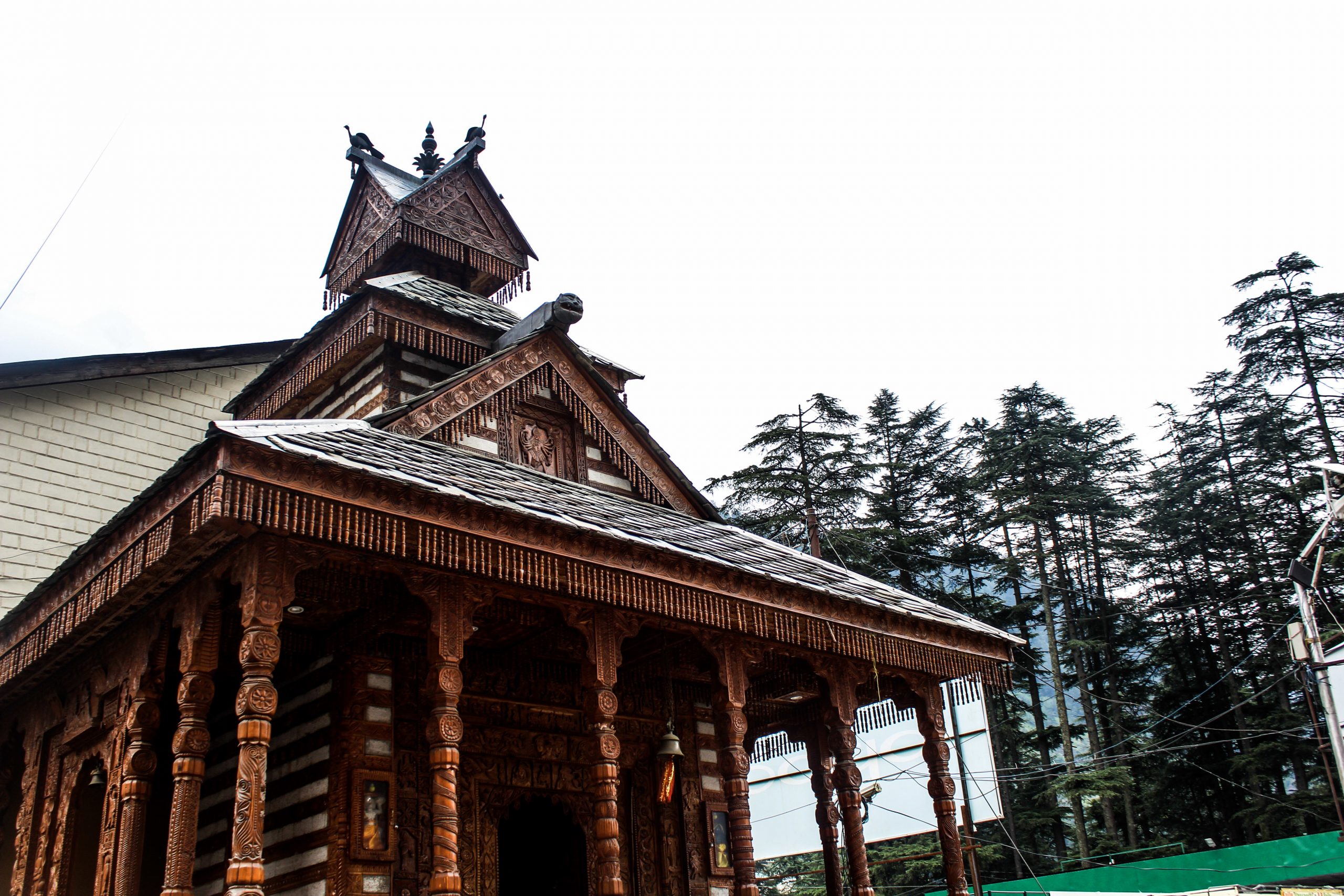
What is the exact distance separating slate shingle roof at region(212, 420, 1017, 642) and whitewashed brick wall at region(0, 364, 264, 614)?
716 centimetres

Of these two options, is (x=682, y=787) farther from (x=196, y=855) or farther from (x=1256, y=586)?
(x=1256, y=586)

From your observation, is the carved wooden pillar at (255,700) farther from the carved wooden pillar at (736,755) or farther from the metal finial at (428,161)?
the metal finial at (428,161)

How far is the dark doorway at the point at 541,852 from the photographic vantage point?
13.2 m

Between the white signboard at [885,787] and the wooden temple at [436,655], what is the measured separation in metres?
10.5

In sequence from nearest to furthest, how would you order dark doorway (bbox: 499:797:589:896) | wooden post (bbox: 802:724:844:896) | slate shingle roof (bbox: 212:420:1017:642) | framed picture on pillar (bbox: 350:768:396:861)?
slate shingle roof (bbox: 212:420:1017:642) < framed picture on pillar (bbox: 350:768:396:861) < dark doorway (bbox: 499:797:589:896) < wooden post (bbox: 802:724:844:896)

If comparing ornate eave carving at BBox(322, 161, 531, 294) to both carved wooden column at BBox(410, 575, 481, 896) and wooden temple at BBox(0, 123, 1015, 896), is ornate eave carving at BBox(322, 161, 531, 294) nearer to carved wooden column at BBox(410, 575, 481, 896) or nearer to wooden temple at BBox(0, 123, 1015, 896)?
wooden temple at BBox(0, 123, 1015, 896)

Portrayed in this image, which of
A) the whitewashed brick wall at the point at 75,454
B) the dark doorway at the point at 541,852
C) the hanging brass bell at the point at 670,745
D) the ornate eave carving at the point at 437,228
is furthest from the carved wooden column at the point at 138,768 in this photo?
the ornate eave carving at the point at 437,228

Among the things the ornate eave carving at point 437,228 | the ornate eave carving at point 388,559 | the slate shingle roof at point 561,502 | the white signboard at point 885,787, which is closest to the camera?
the ornate eave carving at point 388,559

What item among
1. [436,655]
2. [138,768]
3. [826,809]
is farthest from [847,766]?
[138,768]

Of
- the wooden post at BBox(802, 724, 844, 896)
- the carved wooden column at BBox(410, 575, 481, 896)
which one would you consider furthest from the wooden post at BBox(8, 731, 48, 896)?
the wooden post at BBox(802, 724, 844, 896)

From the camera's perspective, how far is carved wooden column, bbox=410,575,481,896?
8.20 metres

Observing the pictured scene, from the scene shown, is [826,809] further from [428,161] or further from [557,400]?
[428,161]

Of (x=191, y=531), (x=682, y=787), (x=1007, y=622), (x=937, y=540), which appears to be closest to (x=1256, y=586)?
(x=1007, y=622)

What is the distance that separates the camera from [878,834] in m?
26.4
